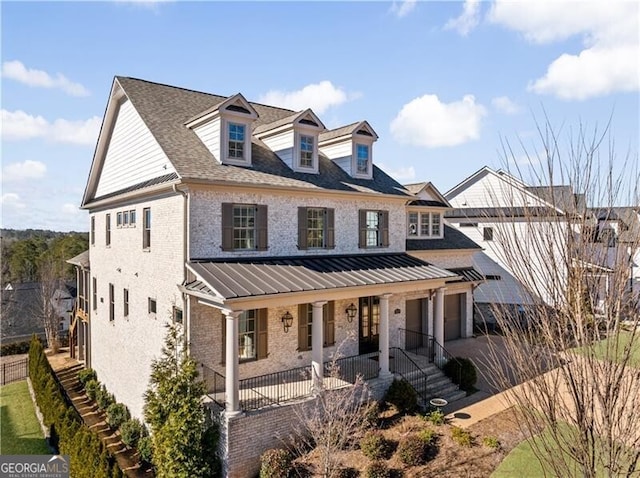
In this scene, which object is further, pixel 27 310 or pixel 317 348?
pixel 27 310

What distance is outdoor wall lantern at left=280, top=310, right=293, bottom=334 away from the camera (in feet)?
48.2

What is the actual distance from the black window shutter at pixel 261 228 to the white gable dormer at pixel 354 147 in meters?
5.63

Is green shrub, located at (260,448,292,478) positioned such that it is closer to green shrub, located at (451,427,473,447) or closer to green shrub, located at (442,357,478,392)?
green shrub, located at (451,427,473,447)

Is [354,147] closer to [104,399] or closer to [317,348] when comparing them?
[317,348]

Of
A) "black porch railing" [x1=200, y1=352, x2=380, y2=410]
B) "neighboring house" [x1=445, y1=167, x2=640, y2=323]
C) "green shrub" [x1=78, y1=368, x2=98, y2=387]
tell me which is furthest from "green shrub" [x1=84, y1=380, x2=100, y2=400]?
"neighboring house" [x1=445, y1=167, x2=640, y2=323]

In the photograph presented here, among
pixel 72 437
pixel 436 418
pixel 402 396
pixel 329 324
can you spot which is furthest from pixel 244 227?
pixel 436 418

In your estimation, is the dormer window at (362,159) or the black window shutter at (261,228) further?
the dormer window at (362,159)

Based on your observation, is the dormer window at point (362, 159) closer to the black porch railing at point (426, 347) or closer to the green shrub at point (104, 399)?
the black porch railing at point (426, 347)

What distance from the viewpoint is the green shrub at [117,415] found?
1598 centimetres

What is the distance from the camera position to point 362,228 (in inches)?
694

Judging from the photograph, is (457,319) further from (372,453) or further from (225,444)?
(225,444)

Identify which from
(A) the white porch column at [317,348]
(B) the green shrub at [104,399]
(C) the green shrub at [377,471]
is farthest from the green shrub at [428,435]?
(B) the green shrub at [104,399]

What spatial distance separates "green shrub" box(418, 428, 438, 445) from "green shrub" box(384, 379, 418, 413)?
4.58ft

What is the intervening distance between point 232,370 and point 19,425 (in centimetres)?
1236
